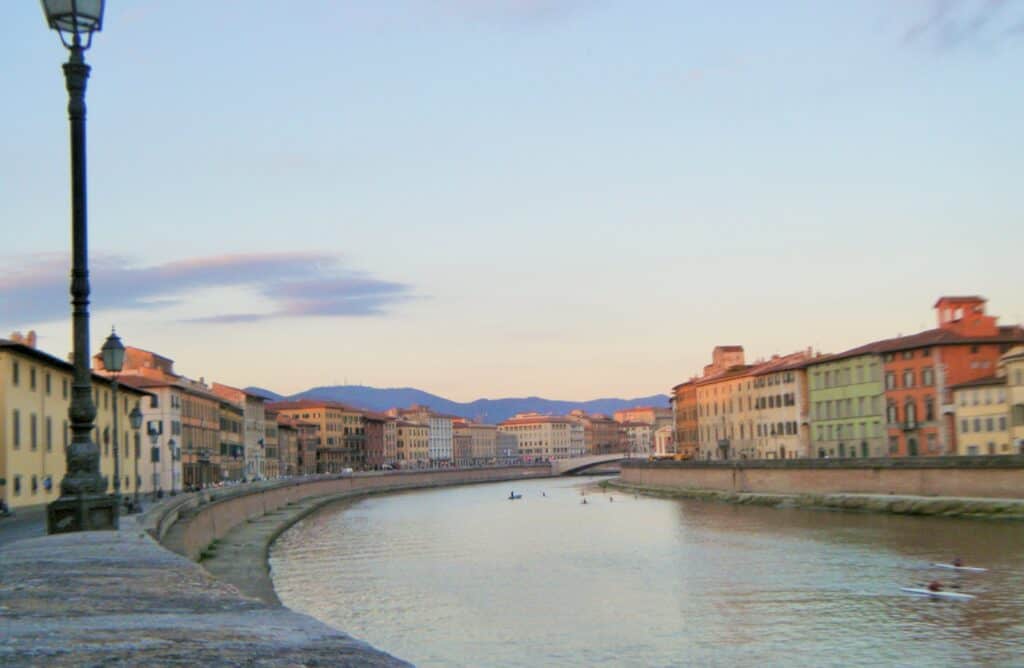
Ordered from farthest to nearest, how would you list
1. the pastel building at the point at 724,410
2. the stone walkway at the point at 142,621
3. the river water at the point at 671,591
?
the pastel building at the point at 724,410
the river water at the point at 671,591
the stone walkway at the point at 142,621

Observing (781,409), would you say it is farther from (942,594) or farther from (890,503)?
(942,594)

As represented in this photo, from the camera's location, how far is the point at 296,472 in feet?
573

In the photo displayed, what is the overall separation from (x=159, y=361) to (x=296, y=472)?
6502cm

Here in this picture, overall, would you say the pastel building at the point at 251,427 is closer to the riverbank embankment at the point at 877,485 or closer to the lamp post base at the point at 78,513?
the riverbank embankment at the point at 877,485

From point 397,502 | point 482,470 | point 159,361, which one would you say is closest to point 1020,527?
point 397,502

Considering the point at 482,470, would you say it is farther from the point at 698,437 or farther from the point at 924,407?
the point at 924,407

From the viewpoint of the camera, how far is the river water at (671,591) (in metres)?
26.3

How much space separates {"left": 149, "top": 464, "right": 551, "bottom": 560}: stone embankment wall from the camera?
3762 cm

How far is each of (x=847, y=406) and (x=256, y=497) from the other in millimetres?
50053

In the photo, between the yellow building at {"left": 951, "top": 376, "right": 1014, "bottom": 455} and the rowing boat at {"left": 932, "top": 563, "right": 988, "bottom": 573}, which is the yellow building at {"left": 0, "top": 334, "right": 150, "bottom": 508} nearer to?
the rowing boat at {"left": 932, "top": 563, "right": 988, "bottom": 573}

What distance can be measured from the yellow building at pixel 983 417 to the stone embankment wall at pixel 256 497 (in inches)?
1946

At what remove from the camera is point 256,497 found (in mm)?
77875

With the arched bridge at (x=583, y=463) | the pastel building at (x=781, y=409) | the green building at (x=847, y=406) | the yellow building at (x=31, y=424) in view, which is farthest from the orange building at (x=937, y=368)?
the arched bridge at (x=583, y=463)

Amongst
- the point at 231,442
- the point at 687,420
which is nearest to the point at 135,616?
the point at 231,442
